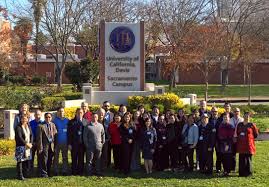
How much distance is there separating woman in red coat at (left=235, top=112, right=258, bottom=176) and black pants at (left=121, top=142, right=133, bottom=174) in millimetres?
2518

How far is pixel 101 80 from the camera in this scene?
21.5 meters

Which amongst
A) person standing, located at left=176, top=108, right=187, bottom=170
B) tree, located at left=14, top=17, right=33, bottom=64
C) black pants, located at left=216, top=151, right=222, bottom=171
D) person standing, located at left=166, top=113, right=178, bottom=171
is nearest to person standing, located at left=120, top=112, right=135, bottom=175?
person standing, located at left=166, top=113, right=178, bottom=171

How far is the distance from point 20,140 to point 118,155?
2.43m

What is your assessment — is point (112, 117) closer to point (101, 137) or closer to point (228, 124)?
→ point (101, 137)

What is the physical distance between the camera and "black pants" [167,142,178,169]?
1180 centimetres

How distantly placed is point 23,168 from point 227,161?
15.3 ft

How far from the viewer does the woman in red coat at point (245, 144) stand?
11.0 m

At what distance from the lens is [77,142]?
36.8 feet

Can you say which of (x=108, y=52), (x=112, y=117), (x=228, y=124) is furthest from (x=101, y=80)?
(x=228, y=124)

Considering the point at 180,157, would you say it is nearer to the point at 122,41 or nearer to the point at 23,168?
the point at 23,168

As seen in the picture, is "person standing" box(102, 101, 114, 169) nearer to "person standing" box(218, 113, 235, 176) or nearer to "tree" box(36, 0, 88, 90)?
"person standing" box(218, 113, 235, 176)

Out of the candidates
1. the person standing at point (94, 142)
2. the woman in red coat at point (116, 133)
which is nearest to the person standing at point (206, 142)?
the woman in red coat at point (116, 133)

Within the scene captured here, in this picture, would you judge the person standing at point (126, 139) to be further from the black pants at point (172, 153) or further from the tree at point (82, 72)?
the tree at point (82, 72)

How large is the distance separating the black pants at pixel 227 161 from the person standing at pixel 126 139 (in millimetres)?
2179
